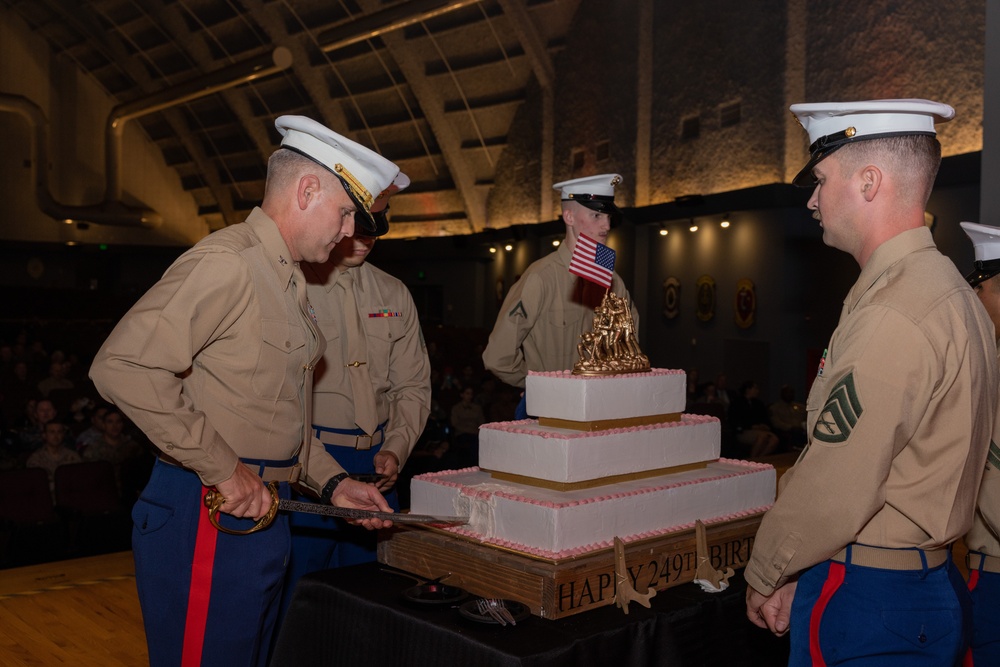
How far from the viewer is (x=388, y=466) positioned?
3.16 meters

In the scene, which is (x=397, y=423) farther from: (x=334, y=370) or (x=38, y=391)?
(x=38, y=391)

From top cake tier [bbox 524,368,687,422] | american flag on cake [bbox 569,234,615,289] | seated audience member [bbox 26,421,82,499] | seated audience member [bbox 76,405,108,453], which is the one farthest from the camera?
seated audience member [bbox 76,405,108,453]

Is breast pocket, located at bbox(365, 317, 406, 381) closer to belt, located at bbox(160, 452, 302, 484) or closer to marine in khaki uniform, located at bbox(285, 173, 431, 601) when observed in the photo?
marine in khaki uniform, located at bbox(285, 173, 431, 601)

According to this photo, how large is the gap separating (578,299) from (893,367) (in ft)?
8.15

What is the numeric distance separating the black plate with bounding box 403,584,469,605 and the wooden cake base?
2.9 inches

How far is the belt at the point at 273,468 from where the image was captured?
2221 millimetres

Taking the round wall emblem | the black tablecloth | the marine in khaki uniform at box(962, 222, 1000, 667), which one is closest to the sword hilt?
the black tablecloth

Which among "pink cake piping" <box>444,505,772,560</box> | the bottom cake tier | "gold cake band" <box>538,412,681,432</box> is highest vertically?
"gold cake band" <box>538,412,681,432</box>

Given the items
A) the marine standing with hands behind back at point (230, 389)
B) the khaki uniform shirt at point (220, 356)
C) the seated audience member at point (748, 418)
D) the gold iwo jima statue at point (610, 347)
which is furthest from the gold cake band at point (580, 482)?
the seated audience member at point (748, 418)

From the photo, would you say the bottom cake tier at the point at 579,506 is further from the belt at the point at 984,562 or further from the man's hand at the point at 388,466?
the belt at the point at 984,562

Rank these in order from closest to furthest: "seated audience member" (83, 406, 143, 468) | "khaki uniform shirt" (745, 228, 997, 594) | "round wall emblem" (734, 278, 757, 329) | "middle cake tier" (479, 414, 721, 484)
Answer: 1. "khaki uniform shirt" (745, 228, 997, 594)
2. "middle cake tier" (479, 414, 721, 484)
3. "seated audience member" (83, 406, 143, 468)
4. "round wall emblem" (734, 278, 757, 329)

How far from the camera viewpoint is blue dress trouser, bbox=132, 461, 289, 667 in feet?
7.09

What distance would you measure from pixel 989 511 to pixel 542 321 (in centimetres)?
205

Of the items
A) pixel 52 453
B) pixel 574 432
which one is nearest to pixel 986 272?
pixel 574 432
